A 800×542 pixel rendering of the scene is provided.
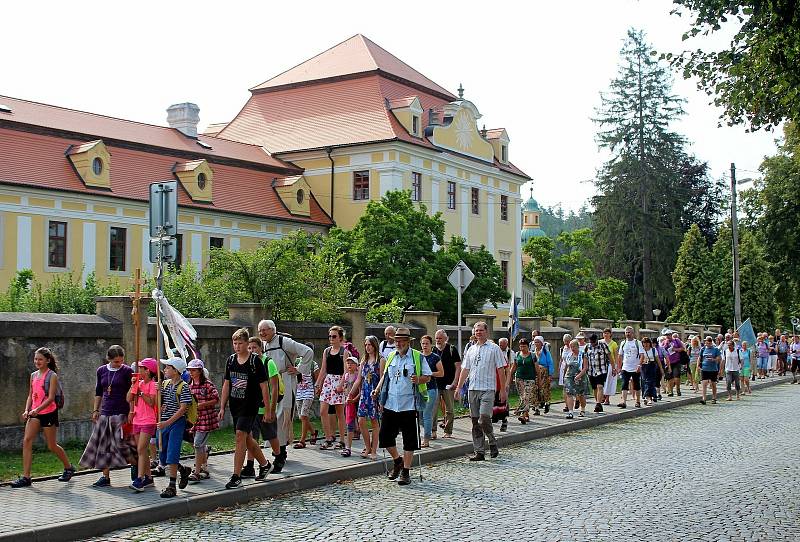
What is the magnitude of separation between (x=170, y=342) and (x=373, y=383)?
10.1 ft

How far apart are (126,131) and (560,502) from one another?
40.9 meters

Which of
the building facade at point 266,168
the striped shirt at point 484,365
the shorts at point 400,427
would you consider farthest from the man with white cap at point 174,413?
the building facade at point 266,168

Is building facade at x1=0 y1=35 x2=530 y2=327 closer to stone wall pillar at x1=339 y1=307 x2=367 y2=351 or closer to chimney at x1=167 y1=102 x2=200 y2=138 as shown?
chimney at x1=167 y1=102 x2=200 y2=138

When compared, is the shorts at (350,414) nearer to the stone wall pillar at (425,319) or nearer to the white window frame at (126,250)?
the stone wall pillar at (425,319)

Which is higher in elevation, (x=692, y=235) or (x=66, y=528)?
(x=692, y=235)

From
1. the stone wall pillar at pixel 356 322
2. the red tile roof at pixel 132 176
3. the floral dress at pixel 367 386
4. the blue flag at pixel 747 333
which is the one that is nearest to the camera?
the floral dress at pixel 367 386

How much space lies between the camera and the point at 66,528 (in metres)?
9.21

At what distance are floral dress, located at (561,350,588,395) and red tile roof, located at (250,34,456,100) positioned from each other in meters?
37.9

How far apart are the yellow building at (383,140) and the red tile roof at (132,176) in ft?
9.13

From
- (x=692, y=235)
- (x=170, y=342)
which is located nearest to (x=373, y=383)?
(x=170, y=342)

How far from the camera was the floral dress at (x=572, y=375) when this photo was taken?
2188cm

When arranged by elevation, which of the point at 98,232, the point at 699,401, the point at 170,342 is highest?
the point at 98,232

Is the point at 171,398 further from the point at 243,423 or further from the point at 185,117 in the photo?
the point at 185,117

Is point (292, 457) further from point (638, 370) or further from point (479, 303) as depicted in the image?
→ point (479, 303)
